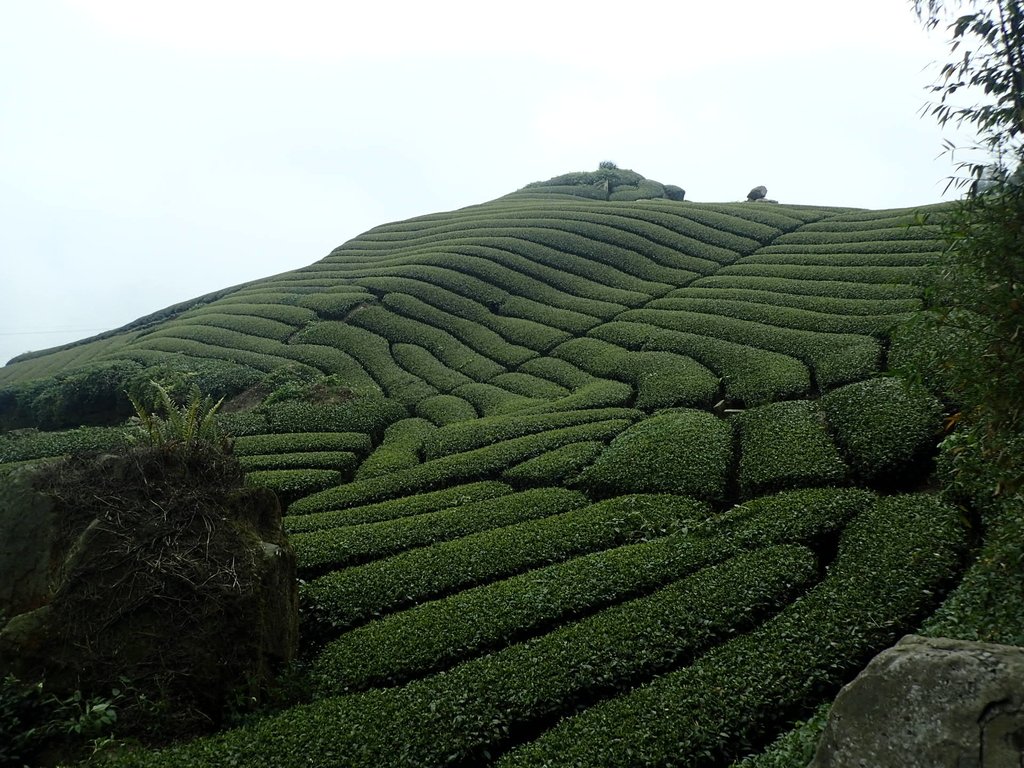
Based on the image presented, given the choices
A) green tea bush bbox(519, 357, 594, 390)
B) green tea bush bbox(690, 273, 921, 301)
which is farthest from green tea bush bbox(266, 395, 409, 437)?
green tea bush bbox(690, 273, 921, 301)

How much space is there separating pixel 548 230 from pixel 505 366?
14.7m

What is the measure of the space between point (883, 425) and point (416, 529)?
907 cm

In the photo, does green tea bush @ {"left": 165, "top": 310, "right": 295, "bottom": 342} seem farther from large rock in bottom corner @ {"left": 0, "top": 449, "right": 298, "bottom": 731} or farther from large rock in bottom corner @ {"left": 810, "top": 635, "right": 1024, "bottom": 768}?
large rock in bottom corner @ {"left": 810, "top": 635, "right": 1024, "bottom": 768}

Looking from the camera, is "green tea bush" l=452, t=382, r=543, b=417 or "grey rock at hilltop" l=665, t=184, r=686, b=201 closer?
"green tea bush" l=452, t=382, r=543, b=417

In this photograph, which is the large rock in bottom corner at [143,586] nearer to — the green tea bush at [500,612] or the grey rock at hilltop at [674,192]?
the green tea bush at [500,612]

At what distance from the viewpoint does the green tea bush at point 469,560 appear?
419 inches

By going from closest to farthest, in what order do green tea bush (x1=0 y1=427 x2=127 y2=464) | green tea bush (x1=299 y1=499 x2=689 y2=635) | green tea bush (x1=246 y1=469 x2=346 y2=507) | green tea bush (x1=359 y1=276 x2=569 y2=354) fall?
green tea bush (x1=299 y1=499 x2=689 y2=635) < green tea bush (x1=246 y1=469 x2=346 y2=507) < green tea bush (x1=0 y1=427 x2=127 y2=464) < green tea bush (x1=359 y1=276 x2=569 y2=354)

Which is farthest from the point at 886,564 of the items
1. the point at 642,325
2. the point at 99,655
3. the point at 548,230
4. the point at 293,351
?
the point at 548,230

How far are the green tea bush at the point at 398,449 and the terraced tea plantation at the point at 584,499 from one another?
0.12 m

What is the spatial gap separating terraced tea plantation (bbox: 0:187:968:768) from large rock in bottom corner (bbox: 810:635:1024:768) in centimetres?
240

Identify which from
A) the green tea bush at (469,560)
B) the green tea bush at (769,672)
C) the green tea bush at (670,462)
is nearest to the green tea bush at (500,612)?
the green tea bush at (469,560)

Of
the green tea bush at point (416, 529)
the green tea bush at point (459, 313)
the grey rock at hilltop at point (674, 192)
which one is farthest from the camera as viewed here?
the grey rock at hilltop at point (674, 192)

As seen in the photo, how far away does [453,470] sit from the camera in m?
15.6

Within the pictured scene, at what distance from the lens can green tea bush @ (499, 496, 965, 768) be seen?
7.32m
